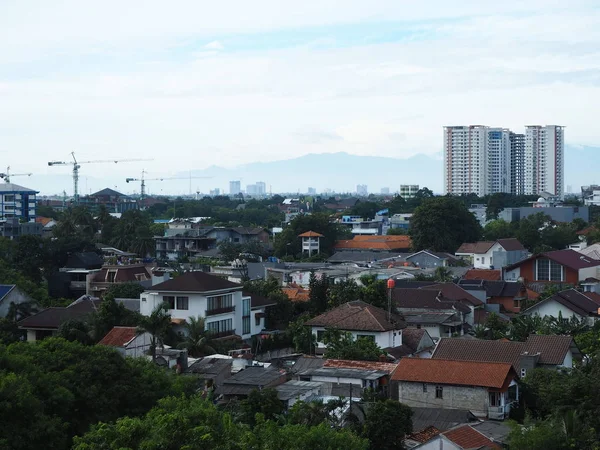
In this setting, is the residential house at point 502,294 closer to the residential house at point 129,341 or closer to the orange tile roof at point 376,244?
the residential house at point 129,341

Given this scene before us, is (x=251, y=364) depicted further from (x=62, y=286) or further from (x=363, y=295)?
(x=62, y=286)

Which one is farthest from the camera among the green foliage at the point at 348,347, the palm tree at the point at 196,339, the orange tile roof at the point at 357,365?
the palm tree at the point at 196,339

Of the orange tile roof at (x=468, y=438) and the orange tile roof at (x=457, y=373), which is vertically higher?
the orange tile roof at (x=457, y=373)

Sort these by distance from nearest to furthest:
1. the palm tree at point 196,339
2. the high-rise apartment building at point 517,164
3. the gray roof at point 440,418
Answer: the gray roof at point 440,418
the palm tree at point 196,339
the high-rise apartment building at point 517,164

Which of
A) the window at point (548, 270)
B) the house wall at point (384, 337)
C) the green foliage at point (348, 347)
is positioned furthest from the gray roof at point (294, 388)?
the window at point (548, 270)

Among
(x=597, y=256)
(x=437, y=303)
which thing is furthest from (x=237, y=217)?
(x=437, y=303)

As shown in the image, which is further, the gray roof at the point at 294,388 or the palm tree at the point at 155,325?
the palm tree at the point at 155,325

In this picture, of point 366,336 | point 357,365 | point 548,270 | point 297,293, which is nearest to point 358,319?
point 366,336

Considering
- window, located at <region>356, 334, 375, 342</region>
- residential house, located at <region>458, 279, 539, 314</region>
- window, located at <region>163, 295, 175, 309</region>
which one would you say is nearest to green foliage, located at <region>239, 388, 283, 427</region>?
window, located at <region>356, 334, 375, 342</region>
